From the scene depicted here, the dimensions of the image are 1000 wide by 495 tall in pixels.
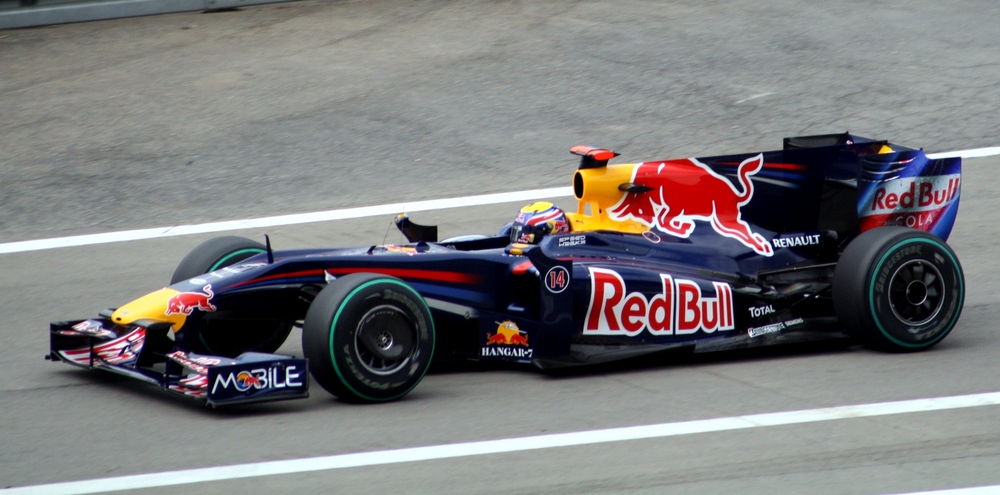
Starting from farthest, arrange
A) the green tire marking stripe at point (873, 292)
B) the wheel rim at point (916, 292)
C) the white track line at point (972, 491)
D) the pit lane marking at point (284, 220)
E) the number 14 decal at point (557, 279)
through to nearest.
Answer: the pit lane marking at point (284, 220) → the wheel rim at point (916, 292) → the green tire marking stripe at point (873, 292) → the number 14 decal at point (557, 279) → the white track line at point (972, 491)

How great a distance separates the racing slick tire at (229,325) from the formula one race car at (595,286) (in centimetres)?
1

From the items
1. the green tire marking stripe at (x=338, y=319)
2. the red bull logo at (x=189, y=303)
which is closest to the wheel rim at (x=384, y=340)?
the green tire marking stripe at (x=338, y=319)

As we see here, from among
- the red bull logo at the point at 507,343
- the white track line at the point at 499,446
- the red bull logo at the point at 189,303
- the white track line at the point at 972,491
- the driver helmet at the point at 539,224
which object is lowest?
the white track line at the point at 972,491

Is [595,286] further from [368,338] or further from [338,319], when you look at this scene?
[338,319]

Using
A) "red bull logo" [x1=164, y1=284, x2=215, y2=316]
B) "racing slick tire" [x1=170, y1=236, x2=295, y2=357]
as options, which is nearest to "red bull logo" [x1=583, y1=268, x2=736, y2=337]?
"racing slick tire" [x1=170, y1=236, x2=295, y2=357]

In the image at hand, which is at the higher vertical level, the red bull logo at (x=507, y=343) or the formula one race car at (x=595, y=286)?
→ the formula one race car at (x=595, y=286)

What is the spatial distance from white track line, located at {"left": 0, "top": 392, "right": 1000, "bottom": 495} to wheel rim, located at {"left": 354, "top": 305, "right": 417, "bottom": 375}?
2.50 ft

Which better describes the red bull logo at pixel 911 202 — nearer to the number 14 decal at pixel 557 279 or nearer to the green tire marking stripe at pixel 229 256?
the number 14 decal at pixel 557 279

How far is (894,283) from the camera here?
6.90 metres

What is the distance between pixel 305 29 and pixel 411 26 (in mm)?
1526

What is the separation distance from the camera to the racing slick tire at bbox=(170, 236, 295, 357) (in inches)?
267

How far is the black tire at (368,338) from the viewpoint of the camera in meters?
5.97

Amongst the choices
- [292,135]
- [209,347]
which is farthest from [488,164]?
[209,347]

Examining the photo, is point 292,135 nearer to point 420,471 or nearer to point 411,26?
point 411,26
